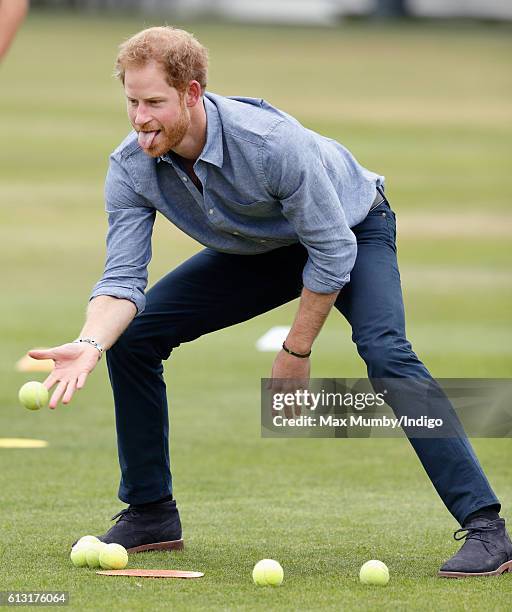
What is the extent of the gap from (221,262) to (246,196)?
0.65 metres

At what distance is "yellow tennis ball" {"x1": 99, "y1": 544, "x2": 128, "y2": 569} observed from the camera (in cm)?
584

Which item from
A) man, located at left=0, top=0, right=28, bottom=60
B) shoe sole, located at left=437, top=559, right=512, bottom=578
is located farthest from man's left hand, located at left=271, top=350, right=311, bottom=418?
man, located at left=0, top=0, right=28, bottom=60

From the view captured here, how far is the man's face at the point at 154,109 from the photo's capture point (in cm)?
549

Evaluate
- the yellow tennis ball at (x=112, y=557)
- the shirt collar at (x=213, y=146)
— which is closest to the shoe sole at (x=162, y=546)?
the yellow tennis ball at (x=112, y=557)

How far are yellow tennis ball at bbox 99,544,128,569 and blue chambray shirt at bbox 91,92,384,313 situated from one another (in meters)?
0.98

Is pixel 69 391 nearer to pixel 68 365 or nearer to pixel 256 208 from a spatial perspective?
pixel 68 365

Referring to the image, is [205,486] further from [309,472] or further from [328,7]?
[328,7]

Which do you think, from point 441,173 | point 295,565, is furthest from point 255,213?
point 441,173

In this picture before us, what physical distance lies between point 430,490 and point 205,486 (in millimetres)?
1212

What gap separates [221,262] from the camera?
638 centimetres

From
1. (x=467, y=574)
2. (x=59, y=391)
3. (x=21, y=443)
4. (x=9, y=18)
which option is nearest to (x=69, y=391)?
(x=59, y=391)

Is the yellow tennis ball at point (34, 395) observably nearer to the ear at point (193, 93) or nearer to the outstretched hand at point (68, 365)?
the outstretched hand at point (68, 365)

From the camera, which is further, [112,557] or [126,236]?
[126,236]

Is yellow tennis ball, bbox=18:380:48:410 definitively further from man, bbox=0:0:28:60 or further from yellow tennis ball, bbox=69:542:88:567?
man, bbox=0:0:28:60
